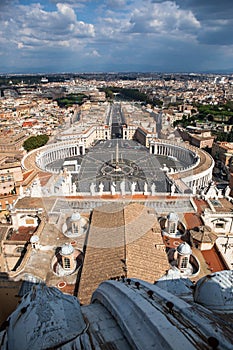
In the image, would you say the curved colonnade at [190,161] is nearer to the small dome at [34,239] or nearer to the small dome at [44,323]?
the small dome at [34,239]

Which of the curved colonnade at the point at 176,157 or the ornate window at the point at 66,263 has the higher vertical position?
the ornate window at the point at 66,263

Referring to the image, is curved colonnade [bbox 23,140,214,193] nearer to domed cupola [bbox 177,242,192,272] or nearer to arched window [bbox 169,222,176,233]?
arched window [bbox 169,222,176,233]

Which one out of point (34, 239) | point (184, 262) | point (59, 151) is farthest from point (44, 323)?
point (59, 151)

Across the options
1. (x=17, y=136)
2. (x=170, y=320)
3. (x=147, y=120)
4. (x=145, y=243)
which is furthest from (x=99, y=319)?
(x=147, y=120)

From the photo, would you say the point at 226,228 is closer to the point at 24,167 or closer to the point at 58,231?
the point at 58,231

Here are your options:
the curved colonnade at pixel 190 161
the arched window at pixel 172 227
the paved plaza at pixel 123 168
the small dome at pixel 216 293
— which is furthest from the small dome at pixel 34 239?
the curved colonnade at pixel 190 161

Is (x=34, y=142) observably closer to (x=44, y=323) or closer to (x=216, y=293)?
(x=216, y=293)
